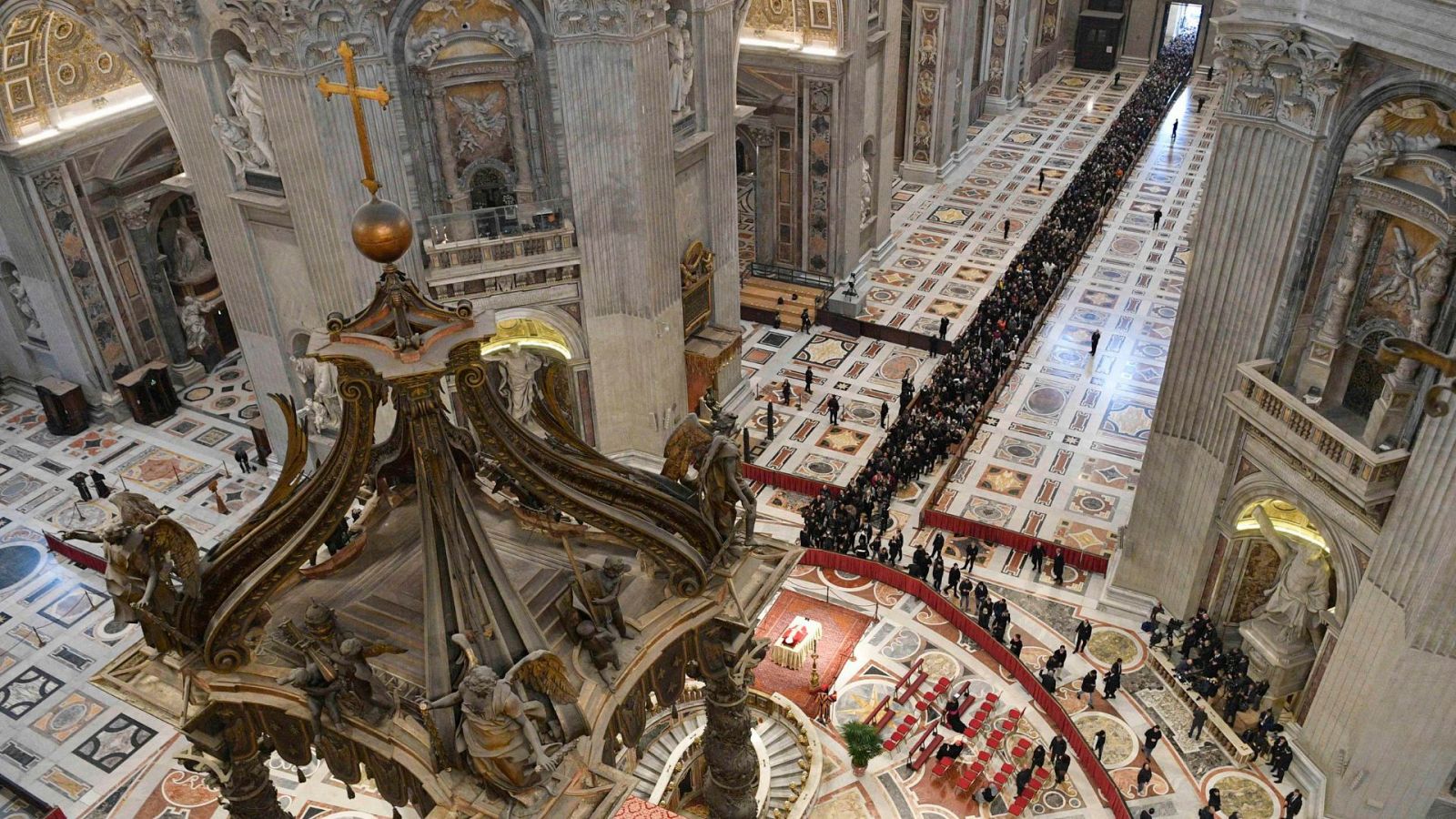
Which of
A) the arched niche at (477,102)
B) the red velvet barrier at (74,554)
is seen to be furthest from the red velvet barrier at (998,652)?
the red velvet barrier at (74,554)

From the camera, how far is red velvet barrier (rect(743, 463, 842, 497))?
2286 cm

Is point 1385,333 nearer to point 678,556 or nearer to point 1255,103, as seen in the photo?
point 1255,103

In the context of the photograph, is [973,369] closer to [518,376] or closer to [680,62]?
[680,62]

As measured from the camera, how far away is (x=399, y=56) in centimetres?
1850

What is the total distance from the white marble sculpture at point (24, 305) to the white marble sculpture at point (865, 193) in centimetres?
2004

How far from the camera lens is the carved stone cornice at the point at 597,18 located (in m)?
18.3

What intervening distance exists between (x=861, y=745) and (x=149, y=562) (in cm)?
1167

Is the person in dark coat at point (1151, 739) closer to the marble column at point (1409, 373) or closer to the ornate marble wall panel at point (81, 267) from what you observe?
the marble column at point (1409, 373)

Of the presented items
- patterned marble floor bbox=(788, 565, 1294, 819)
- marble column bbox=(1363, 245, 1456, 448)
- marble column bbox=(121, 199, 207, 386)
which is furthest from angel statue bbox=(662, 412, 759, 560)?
marble column bbox=(121, 199, 207, 386)

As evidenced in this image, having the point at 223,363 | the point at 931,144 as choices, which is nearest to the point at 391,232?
the point at 223,363

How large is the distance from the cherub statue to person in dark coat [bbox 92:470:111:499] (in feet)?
60.2

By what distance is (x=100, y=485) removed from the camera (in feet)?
75.4

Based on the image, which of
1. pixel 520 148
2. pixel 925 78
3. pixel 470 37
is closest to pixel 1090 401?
pixel 520 148

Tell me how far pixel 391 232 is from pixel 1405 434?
1328 cm
